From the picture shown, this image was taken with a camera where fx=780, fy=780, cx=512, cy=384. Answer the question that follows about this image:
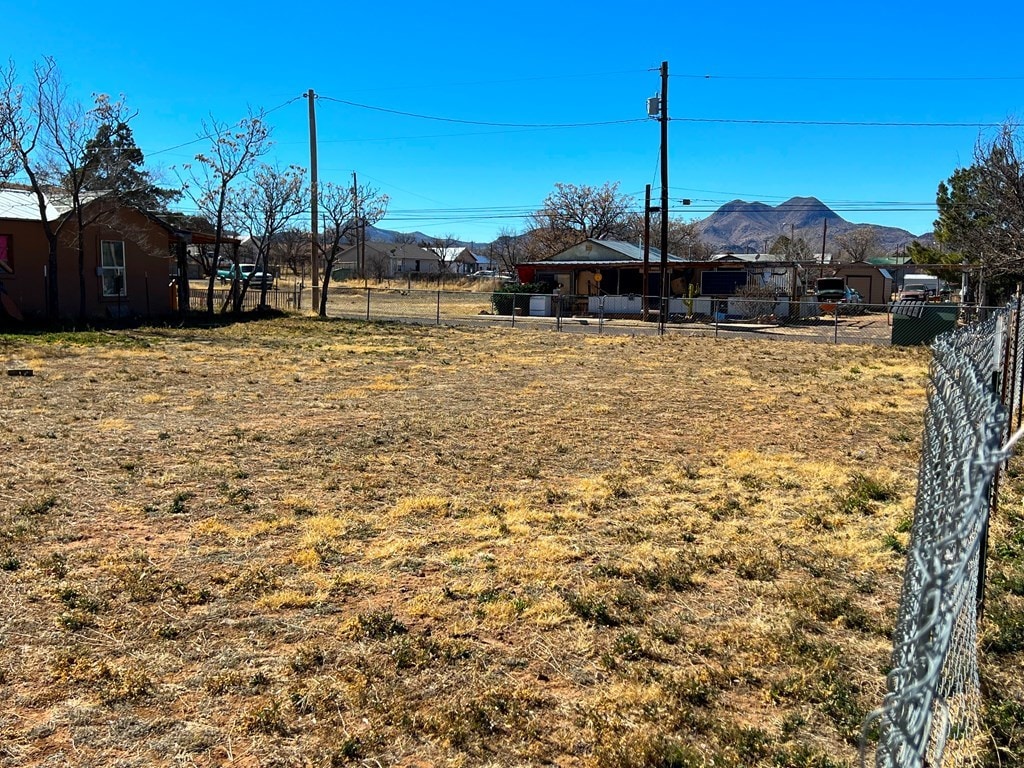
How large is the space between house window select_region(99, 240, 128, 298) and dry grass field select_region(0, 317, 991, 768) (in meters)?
15.9

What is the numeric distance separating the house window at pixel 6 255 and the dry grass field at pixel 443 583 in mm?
14346

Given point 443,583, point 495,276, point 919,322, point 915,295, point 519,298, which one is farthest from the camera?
point 495,276

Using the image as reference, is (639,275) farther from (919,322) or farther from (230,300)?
(230,300)

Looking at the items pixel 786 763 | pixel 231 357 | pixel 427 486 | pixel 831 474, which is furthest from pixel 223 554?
pixel 231 357

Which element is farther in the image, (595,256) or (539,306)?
(595,256)

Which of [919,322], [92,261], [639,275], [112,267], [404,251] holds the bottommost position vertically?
[919,322]

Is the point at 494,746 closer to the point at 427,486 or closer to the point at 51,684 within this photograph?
the point at 51,684

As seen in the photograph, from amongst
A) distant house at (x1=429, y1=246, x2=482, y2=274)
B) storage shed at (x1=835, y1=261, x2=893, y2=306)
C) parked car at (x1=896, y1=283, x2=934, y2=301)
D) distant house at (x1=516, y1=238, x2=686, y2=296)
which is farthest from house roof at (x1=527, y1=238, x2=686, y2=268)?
distant house at (x1=429, y1=246, x2=482, y2=274)

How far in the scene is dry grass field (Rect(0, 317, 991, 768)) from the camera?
335 centimetres

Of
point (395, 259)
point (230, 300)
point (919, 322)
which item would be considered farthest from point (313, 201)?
point (395, 259)

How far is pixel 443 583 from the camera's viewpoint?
492 cm

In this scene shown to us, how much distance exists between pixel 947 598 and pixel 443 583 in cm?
340

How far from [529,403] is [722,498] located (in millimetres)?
5260

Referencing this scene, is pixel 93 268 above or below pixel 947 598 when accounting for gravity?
above
